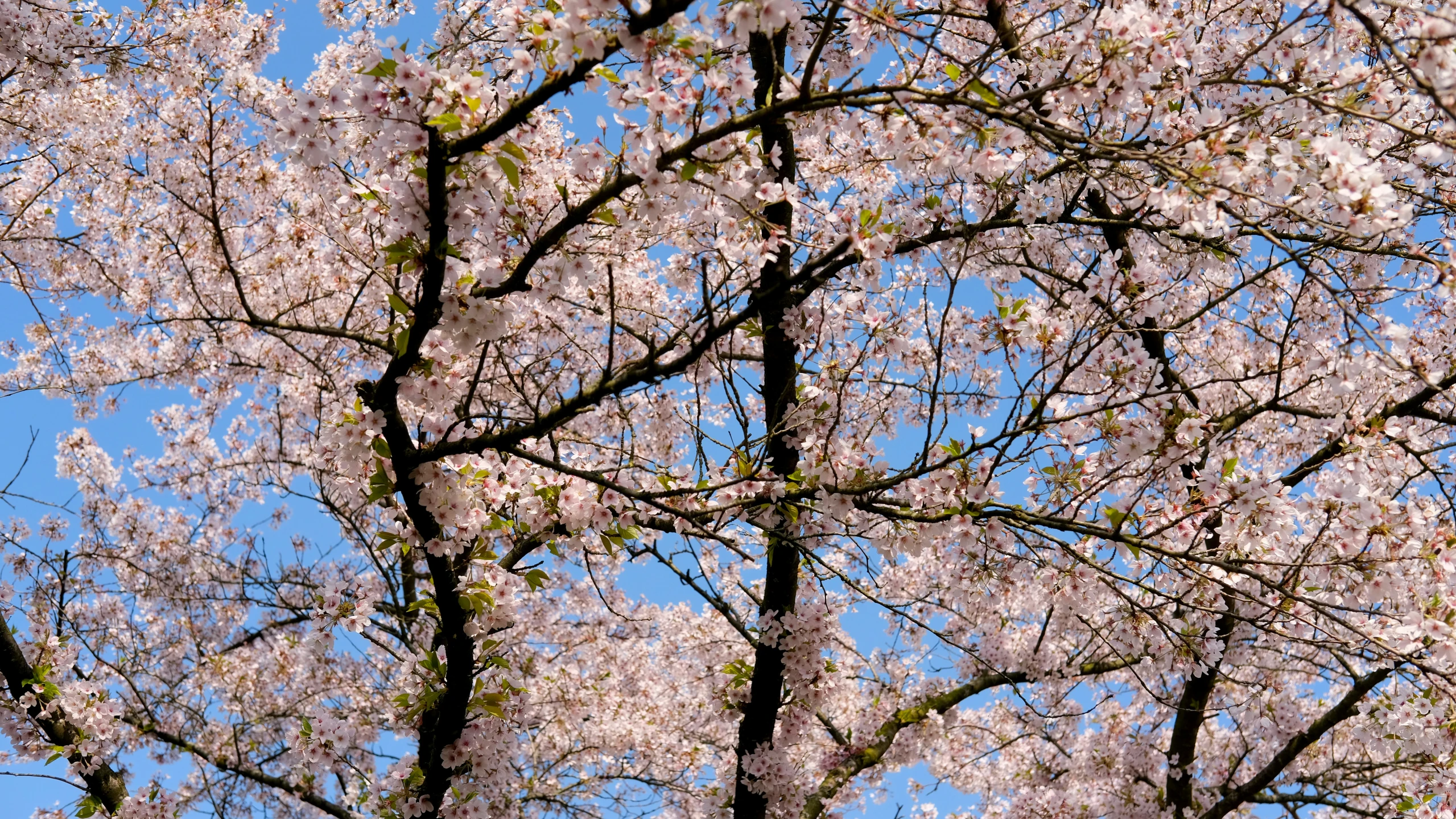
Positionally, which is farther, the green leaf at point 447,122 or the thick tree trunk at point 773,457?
the thick tree trunk at point 773,457

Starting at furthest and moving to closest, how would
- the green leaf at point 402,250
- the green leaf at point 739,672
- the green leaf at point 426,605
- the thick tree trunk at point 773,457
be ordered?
the green leaf at point 739,672
the thick tree trunk at point 773,457
the green leaf at point 426,605
the green leaf at point 402,250

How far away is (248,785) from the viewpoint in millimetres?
8617

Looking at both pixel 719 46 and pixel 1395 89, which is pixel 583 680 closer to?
pixel 719 46

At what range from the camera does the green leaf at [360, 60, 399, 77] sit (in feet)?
9.58

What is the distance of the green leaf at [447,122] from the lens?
2.90 m

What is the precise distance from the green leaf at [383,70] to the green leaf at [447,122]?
181 millimetres

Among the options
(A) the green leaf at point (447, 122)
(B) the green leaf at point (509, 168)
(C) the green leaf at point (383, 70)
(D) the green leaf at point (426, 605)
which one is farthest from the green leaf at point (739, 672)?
(C) the green leaf at point (383, 70)

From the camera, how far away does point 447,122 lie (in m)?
2.91

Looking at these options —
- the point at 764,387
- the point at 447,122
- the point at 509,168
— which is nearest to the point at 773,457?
the point at 764,387

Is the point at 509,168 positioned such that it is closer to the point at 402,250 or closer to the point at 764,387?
the point at 402,250

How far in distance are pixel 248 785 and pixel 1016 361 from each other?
7916mm

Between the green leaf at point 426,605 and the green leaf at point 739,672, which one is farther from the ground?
the green leaf at point 739,672

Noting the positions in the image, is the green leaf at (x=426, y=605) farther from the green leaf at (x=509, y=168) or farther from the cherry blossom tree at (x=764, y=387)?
the green leaf at (x=509, y=168)

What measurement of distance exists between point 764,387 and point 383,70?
316cm
